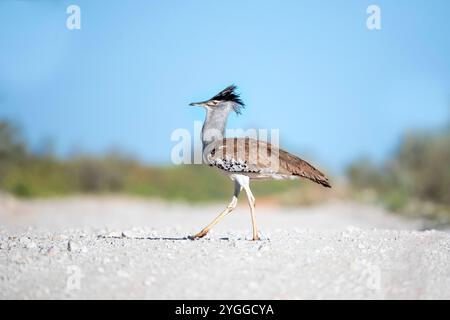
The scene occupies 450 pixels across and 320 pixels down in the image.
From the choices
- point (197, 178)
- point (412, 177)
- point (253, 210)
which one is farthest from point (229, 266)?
point (197, 178)

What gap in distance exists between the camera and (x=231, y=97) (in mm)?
11266

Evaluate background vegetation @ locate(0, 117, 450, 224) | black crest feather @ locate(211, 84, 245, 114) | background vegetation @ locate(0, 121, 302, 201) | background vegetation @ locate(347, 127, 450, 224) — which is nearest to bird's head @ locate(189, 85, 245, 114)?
black crest feather @ locate(211, 84, 245, 114)

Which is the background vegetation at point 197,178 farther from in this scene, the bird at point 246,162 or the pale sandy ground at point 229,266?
the pale sandy ground at point 229,266

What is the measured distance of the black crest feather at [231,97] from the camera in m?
11.3

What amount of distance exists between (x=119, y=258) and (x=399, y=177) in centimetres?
2632

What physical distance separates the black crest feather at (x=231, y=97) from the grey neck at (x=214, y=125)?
0.17 metres

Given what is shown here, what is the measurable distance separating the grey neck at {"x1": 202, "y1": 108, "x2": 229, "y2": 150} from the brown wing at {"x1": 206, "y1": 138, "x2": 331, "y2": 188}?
284 millimetres

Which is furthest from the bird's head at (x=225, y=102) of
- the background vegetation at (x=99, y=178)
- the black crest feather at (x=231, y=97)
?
the background vegetation at (x=99, y=178)

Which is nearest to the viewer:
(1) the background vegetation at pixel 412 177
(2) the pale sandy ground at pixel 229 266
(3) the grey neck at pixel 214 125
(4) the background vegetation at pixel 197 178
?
(2) the pale sandy ground at pixel 229 266

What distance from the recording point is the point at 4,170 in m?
36.2

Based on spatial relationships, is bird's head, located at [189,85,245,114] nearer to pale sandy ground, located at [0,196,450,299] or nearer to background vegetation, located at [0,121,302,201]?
pale sandy ground, located at [0,196,450,299]

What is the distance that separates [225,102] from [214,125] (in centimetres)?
39

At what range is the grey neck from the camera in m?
11.1
